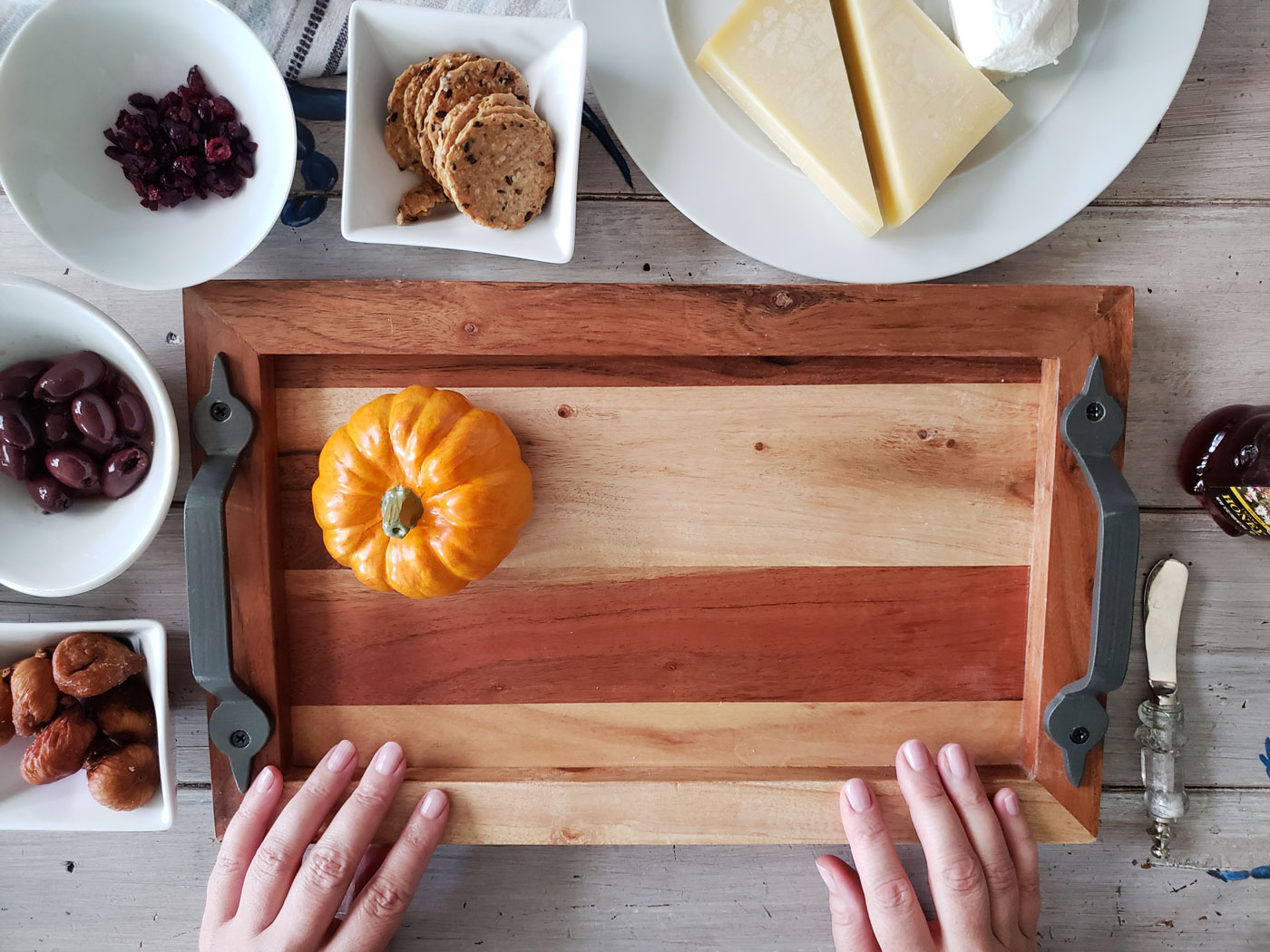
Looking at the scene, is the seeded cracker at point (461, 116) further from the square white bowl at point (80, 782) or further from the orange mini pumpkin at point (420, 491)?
the square white bowl at point (80, 782)

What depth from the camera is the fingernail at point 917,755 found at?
95 centimetres

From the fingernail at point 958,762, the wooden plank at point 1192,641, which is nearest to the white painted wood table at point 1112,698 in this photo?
the wooden plank at point 1192,641

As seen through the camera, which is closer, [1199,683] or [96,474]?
[96,474]

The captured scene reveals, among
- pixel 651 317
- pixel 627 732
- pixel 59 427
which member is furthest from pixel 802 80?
pixel 59 427

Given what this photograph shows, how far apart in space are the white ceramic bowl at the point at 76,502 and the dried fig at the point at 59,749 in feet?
0.56

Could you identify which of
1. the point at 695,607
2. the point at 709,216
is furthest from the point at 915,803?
the point at 709,216

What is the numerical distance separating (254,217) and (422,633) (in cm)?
53

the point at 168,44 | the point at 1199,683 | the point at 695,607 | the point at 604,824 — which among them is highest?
the point at 168,44

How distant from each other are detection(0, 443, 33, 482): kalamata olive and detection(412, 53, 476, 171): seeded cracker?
0.56m

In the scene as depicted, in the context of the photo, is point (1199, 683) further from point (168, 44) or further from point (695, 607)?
point (168, 44)

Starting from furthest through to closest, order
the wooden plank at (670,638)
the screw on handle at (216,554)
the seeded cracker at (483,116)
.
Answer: the wooden plank at (670,638), the screw on handle at (216,554), the seeded cracker at (483,116)

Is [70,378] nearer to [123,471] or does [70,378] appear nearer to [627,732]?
[123,471]

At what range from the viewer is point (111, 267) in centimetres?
82

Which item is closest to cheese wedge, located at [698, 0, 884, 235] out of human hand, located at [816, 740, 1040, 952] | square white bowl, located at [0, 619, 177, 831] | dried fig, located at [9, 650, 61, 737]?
human hand, located at [816, 740, 1040, 952]
